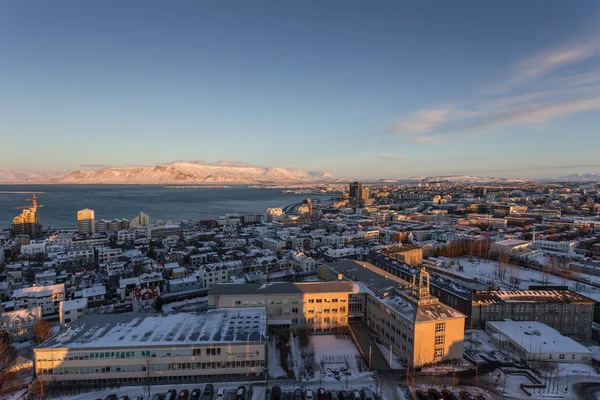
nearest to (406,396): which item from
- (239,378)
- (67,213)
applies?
(239,378)

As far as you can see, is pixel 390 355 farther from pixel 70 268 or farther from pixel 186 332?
pixel 70 268

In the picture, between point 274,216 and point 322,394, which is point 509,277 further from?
point 274,216

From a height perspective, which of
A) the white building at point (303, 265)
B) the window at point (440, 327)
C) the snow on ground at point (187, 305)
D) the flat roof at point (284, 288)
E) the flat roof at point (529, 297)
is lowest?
the snow on ground at point (187, 305)

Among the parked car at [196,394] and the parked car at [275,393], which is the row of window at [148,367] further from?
the parked car at [275,393]

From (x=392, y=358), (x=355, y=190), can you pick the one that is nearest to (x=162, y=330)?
(x=392, y=358)

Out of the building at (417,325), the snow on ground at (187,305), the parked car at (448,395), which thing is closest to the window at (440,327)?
the building at (417,325)

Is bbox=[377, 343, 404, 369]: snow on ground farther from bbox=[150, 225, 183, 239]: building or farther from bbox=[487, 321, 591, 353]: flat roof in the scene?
bbox=[150, 225, 183, 239]: building
